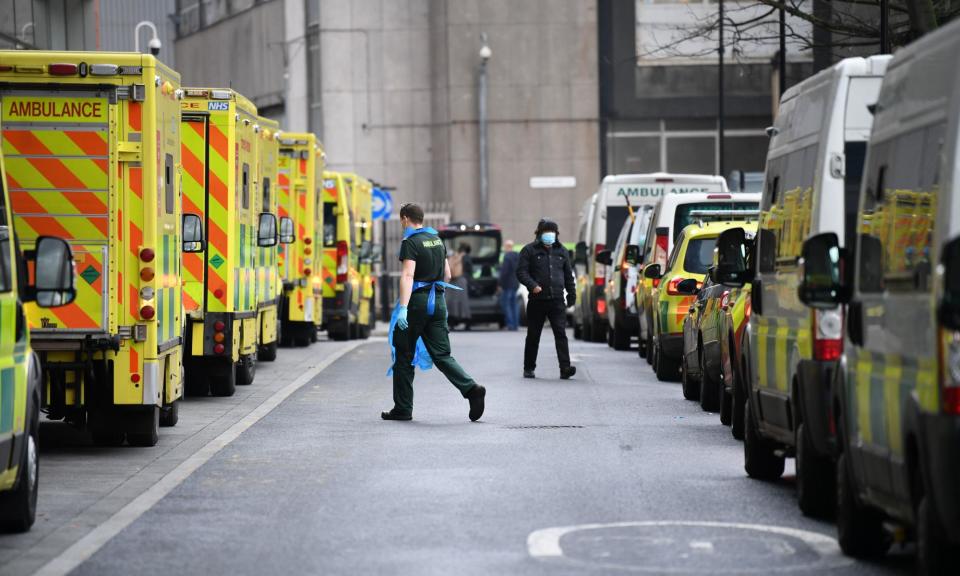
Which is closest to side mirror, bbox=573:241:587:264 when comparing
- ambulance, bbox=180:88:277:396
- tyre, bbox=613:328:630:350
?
tyre, bbox=613:328:630:350

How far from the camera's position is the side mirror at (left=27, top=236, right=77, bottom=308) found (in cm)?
1012

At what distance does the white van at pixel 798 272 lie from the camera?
1054cm

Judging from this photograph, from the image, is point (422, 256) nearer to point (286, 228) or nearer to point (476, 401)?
point (476, 401)

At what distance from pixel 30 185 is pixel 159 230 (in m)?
0.98

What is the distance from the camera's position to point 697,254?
21.4 m

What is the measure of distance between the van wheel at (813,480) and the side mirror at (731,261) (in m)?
2.87

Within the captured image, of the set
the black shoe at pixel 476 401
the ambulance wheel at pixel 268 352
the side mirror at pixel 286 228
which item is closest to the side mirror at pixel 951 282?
the black shoe at pixel 476 401

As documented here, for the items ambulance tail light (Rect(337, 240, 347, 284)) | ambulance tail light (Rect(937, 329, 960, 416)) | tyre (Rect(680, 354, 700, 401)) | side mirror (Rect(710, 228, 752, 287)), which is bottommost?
tyre (Rect(680, 354, 700, 401))

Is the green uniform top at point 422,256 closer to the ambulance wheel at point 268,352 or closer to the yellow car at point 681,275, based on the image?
the yellow car at point 681,275

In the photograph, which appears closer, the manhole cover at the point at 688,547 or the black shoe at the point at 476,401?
the manhole cover at the point at 688,547

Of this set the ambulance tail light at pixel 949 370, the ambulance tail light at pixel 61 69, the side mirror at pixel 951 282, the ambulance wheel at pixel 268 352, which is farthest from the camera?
the ambulance wheel at pixel 268 352

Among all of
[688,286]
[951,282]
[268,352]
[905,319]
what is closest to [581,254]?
[268,352]

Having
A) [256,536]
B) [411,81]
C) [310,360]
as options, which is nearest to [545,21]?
[411,81]

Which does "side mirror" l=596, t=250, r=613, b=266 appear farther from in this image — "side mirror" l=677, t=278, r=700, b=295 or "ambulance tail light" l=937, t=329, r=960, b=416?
"ambulance tail light" l=937, t=329, r=960, b=416
